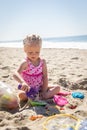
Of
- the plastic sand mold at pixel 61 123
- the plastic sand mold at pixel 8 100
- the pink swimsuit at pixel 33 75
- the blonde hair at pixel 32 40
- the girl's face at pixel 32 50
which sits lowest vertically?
the plastic sand mold at pixel 61 123

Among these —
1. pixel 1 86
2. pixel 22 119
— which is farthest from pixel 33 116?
pixel 1 86

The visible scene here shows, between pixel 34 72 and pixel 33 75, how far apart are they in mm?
52

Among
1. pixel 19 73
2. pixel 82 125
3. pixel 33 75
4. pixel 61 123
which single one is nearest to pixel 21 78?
pixel 19 73

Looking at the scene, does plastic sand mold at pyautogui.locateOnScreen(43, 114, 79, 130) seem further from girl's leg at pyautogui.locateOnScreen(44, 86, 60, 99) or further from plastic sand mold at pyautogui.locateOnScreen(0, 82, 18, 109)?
girl's leg at pyautogui.locateOnScreen(44, 86, 60, 99)

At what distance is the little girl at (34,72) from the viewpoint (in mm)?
3400

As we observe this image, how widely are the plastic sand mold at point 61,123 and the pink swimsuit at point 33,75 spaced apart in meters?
1.08

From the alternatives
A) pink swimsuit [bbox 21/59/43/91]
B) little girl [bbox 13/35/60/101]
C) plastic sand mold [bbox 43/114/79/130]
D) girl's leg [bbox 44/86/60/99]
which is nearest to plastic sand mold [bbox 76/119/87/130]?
plastic sand mold [bbox 43/114/79/130]

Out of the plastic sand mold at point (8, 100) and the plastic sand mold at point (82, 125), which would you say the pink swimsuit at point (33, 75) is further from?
the plastic sand mold at point (82, 125)

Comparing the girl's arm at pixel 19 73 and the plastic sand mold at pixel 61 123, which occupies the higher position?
the girl's arm at pixel 19 73

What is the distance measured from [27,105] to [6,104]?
0.96 ft

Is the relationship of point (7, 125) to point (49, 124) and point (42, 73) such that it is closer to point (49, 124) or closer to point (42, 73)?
point (49, 124)

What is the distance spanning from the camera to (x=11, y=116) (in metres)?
2.80

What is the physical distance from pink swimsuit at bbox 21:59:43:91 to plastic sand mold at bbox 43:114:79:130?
Result: 1.08 metres

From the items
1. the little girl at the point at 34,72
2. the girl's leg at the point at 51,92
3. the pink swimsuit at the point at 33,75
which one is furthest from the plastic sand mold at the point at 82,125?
the pink swimsuit at the point at 33,75
